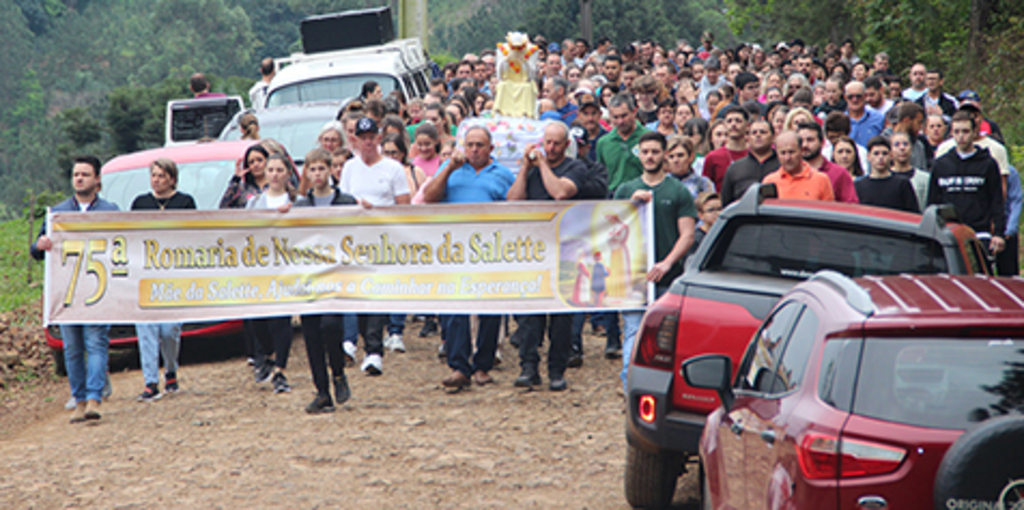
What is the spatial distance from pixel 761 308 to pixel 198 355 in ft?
27.2

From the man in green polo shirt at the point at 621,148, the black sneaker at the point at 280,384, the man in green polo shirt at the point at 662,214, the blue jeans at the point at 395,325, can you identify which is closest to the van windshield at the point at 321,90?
the blue jeans at the point at 395,325

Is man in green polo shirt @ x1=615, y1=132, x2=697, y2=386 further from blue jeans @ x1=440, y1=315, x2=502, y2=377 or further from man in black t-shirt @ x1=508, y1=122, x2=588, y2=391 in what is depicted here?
blue jeans @ x1=440, y1=315, x2=502, y2=377

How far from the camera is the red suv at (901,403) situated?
332cm

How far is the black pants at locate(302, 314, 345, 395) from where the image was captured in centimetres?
915

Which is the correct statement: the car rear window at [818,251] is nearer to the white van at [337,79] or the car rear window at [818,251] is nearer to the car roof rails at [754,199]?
the car roof rails at [754,199]

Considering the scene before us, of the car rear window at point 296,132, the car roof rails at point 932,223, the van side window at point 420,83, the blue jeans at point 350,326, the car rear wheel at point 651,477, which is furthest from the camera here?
the van side window at point 420,83

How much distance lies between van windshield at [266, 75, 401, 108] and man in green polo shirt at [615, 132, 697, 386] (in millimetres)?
10717

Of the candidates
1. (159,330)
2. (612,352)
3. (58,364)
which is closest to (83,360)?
(159,330)

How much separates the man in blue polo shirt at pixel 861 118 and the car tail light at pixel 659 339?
28.7 feet

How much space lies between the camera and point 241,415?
9.37 metres

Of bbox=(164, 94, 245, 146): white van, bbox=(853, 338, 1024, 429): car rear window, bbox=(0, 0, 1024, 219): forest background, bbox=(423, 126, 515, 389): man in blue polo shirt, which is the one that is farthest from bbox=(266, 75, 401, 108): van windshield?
bbox=(853, 338, 1024, 429): car rear window

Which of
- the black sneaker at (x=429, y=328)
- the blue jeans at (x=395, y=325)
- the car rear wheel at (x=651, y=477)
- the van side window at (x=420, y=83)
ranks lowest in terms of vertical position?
the black sneaker at (x=429, y=328)

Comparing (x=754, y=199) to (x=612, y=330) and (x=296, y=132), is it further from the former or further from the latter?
(x=296, y=132)

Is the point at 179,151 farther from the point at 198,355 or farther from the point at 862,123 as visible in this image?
the point at 862,123
